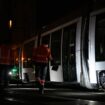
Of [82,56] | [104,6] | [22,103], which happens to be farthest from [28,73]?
[22,103]

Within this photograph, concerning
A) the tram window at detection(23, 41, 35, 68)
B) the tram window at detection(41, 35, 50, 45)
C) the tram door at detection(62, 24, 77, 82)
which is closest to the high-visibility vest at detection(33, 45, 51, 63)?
the tram door at detection(62, 24, 77, 82)

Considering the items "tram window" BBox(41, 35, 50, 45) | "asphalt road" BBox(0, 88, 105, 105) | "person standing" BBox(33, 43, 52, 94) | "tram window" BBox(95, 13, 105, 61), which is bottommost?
"asphalt road" BBox(0, 88, 105, 105)

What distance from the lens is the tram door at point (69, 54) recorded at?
15.5 metres

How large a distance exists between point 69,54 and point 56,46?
5.09 ft

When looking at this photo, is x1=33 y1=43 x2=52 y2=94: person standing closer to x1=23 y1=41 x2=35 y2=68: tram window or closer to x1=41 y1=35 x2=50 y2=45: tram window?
x1=41 y1=35 x2=50 y2=45: tram window

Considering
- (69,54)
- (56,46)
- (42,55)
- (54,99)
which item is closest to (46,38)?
(56,46)

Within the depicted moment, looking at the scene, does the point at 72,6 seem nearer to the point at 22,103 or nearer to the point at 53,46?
the point at 53,46

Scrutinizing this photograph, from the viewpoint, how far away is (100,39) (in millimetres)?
13688

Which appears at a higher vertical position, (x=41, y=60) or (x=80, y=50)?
(x=80, y=50)

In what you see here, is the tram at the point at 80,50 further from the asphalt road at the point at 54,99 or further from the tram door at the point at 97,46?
the asphalt road at the point at 54,99

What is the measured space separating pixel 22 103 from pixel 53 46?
795 centimetres

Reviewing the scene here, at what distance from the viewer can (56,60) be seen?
56.6 feet

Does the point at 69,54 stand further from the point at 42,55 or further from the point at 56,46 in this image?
the point at 42,55

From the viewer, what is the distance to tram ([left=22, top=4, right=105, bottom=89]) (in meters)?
13.6
